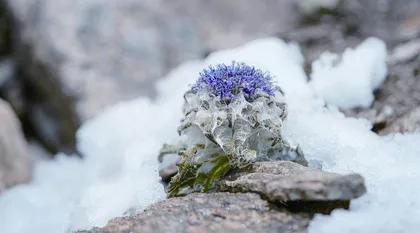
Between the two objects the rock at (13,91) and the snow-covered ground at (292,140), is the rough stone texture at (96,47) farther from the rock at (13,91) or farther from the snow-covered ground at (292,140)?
the snow-covered ground at (292,140)

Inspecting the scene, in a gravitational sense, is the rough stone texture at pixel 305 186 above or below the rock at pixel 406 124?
below

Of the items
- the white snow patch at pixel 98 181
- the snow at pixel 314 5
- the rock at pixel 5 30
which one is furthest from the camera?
the snow at pixel 314 5

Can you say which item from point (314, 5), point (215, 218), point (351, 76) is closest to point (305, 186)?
point (215, 218)

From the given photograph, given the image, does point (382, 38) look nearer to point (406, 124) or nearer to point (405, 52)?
point (405, 52)

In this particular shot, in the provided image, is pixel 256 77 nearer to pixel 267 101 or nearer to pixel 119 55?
pixel 267 101

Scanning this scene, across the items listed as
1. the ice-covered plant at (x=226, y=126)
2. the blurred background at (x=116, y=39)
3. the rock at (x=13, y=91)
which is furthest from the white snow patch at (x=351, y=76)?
the rock at (x=13, y=91)

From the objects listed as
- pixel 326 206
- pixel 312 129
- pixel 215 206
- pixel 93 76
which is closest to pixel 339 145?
pixel 312 129

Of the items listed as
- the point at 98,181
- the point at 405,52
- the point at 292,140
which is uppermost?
the point at 405,52
